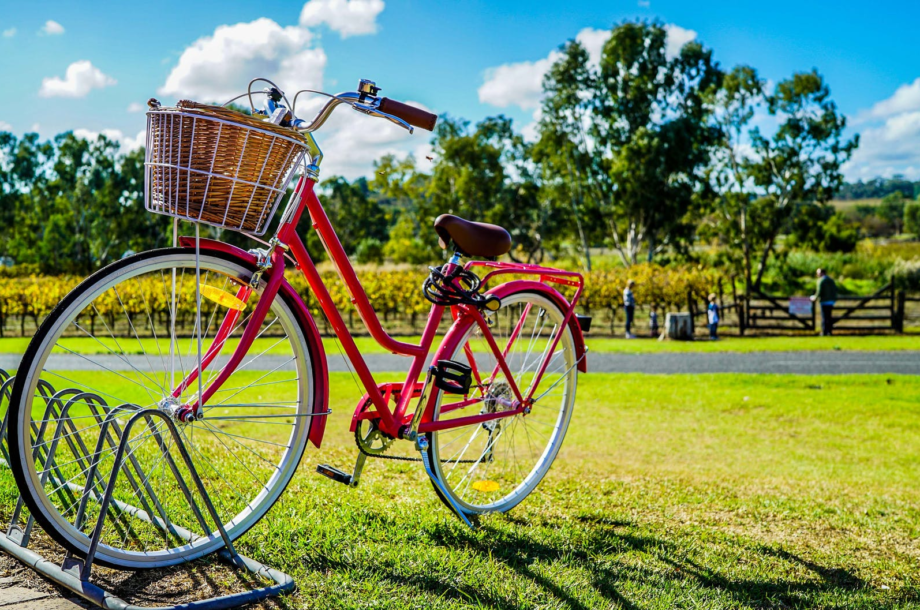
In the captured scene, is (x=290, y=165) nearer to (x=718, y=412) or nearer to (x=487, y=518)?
(x=487, y=518)

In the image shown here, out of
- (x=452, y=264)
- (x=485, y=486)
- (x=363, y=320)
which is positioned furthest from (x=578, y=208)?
(x=363, y=320)

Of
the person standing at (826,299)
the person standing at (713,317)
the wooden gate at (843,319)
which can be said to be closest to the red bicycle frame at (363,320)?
the person standing at (713,317)

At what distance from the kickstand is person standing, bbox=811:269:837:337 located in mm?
18705

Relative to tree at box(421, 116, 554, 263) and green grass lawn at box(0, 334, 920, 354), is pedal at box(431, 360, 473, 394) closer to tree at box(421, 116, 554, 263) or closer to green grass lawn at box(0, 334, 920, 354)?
green grass lawn at box(0, 334, 920, 354)

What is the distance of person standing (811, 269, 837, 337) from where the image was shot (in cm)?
1965

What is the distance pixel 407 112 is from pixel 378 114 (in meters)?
0.11

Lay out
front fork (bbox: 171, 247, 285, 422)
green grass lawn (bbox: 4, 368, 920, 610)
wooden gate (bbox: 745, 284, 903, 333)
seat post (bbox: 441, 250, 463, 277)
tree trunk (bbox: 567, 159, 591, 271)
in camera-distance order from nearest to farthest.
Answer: front fork (bbox: 171, 247, 285, 422) < green grass lawn (bbox: 4, 368, 920, 610) < seat post (bbox: 441, 250, 463, 277) < wooden gate (bbox: 745, 284, 903, 333) < tree trunk (bbox: 567, 159, 591, 271)

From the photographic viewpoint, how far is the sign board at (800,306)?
2061 centimetres

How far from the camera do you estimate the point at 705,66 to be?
102 feet

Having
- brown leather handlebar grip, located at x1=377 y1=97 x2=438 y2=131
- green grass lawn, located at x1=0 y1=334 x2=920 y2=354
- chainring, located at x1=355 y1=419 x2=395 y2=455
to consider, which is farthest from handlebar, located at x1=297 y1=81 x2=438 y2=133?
green grass lawn, located at x1=0 y1=334 x2=920 y2=354

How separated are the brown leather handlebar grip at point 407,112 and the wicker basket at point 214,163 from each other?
0.44 m

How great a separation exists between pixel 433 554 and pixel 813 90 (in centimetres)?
2678

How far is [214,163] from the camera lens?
2396mm

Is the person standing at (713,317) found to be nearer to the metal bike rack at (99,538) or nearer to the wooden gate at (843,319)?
the wooden gate at (843,319)
